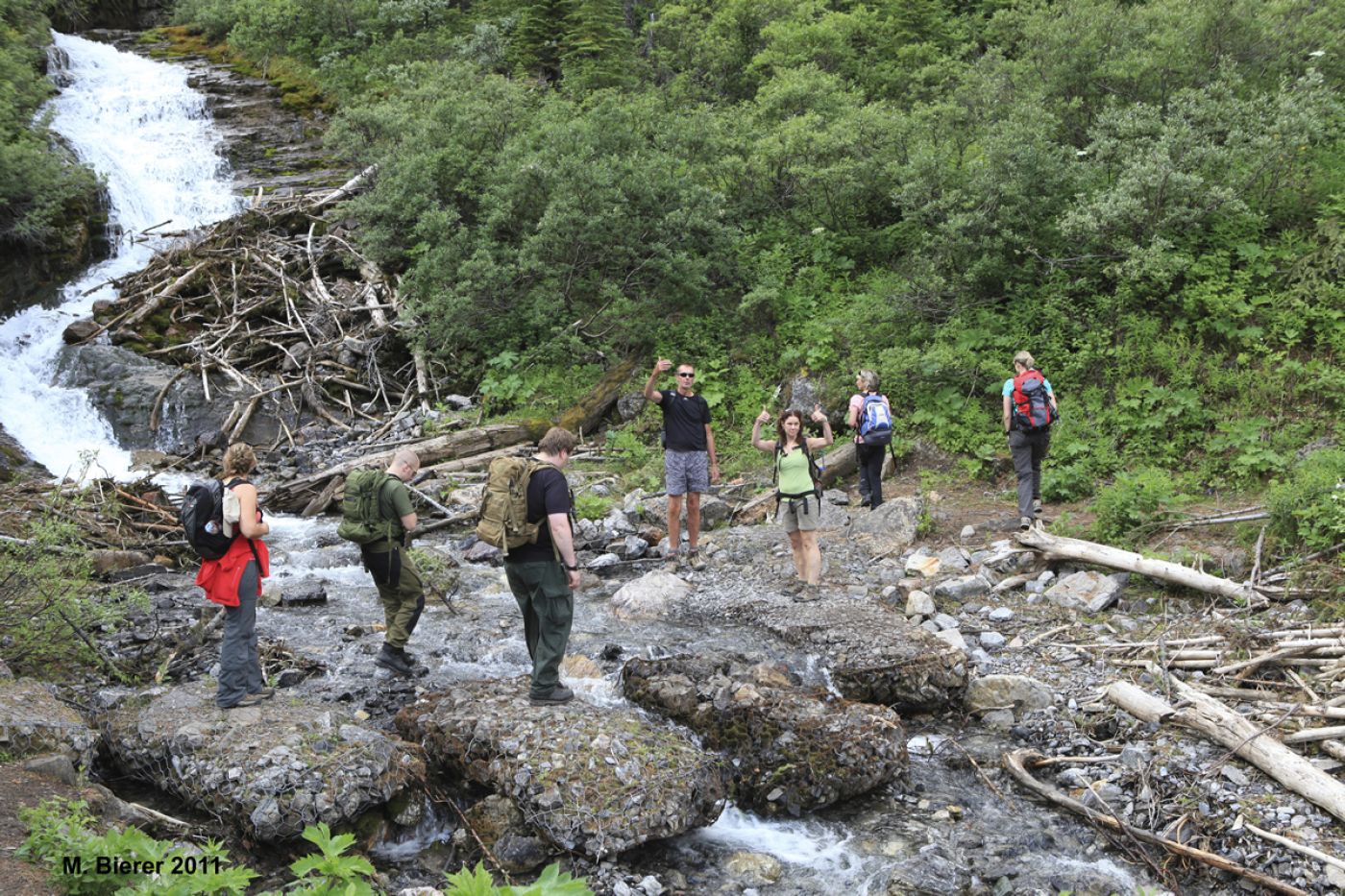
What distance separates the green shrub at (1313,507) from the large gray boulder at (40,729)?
9591 mm

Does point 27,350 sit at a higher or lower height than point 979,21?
lower

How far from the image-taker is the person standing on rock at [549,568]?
6.02m

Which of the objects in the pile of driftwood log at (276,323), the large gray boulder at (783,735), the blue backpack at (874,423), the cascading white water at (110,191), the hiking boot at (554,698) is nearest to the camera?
the large gray boulder at (783,735)

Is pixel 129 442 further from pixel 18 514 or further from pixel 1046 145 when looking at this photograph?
pixel 1046 145

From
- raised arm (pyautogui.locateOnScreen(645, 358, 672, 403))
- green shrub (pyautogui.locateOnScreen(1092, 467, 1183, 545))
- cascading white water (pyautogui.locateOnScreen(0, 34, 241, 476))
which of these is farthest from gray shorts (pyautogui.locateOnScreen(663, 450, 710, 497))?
cascading white water (pyautogui.locateOnScreen(0, 34, 241, 476))

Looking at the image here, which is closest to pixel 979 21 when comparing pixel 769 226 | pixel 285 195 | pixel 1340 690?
pixel 769 226

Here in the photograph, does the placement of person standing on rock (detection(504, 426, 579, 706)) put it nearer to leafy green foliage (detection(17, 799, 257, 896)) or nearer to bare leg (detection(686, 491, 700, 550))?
leafy green foliage (detection(17, 799, 257, 896))

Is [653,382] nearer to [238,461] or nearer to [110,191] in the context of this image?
[238,461]

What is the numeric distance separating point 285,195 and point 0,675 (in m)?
18.8

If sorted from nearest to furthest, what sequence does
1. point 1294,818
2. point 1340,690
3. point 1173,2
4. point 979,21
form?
point 1294,818
point 1340,690
point 1173,2
point 979,21

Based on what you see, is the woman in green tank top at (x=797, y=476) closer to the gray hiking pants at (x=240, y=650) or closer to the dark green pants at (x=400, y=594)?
the dark green pants at (x=400, y=594)

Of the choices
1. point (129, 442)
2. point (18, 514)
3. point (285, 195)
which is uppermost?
point (285, 195)

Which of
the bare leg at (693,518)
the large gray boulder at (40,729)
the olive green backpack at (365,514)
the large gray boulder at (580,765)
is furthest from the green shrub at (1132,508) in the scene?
the large gray boulder at (40,729)

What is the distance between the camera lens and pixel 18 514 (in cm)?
994
